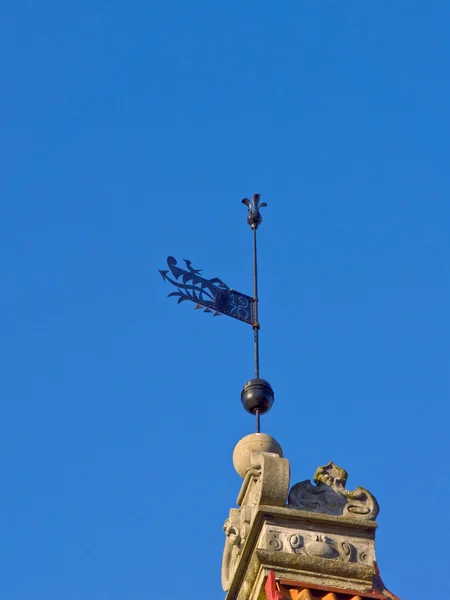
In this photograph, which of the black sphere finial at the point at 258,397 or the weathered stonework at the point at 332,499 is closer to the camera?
the weathered stonework at the point at 332,499

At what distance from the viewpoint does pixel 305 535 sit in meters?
14.1

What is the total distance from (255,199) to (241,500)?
4754mm

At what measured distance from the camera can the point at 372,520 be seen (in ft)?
47.0

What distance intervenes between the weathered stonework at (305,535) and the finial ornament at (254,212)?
4401mm

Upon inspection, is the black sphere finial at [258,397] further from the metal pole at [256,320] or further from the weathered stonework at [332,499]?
the weathered stonework at [332,499]

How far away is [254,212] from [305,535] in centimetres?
565

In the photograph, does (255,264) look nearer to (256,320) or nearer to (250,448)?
(256,320)

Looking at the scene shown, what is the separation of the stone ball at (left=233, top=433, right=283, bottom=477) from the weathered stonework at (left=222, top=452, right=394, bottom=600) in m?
0.57

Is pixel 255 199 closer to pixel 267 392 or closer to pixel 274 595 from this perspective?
pixel 267 392

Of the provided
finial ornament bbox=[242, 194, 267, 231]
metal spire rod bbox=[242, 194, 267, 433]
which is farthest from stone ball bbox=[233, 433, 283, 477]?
finial ornament bbox=[242, 194, 267, 231]

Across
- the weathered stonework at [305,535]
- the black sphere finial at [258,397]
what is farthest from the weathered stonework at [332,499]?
the black sphere finial at [258,397]

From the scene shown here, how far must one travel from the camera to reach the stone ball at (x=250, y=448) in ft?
50.7

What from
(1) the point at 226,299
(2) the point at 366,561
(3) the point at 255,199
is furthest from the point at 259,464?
(3) the point at 255,199

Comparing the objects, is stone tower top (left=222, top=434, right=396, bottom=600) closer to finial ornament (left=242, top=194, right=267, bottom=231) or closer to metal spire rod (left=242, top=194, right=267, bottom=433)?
metal spire rod (left=242, top=194, right=267, bottom=433)
